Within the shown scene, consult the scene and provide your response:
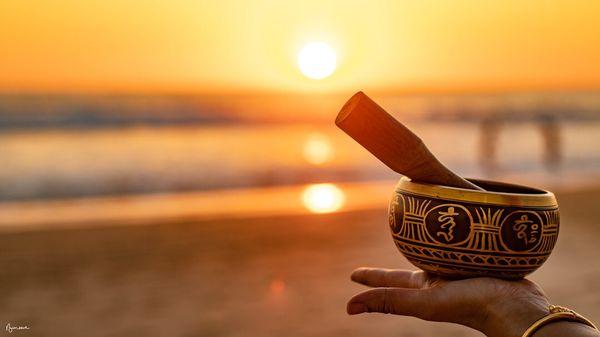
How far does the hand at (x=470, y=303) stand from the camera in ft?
5.73

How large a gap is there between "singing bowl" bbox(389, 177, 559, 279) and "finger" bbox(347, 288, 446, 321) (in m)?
0.13

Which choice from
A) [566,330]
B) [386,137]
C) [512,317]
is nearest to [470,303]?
[512,317]

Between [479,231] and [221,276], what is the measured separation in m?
4.58

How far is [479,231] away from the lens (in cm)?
183

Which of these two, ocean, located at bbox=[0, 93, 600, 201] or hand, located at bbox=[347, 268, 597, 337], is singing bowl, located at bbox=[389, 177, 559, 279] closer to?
hand, located at bbox=[347, 268, 597, 337]

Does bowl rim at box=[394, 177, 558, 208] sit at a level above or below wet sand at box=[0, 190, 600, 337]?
below

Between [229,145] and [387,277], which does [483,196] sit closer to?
[387,277]

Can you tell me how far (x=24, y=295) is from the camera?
18.4ft

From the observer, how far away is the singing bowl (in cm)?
183

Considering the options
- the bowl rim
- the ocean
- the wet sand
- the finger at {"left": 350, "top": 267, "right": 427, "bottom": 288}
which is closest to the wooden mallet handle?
the bowl rim

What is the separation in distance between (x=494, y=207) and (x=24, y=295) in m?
4.64

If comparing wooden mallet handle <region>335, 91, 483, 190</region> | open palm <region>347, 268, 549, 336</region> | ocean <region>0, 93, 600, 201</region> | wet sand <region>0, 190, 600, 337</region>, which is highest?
ocean <region>0, 93, 600, 201</region>

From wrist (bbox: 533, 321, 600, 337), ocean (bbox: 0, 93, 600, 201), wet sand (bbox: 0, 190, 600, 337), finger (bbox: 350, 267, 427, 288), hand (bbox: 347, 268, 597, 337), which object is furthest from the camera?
ocean (bbox: 0, 93, 600, 201)

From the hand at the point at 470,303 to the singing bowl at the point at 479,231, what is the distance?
49mm
